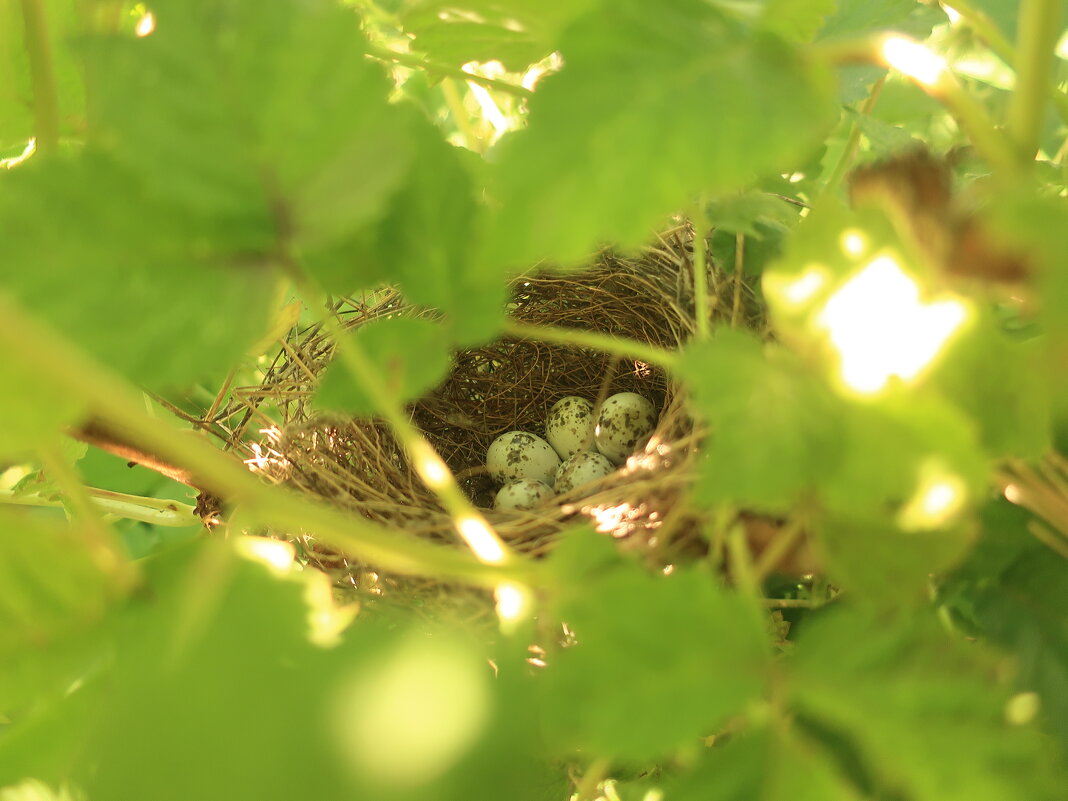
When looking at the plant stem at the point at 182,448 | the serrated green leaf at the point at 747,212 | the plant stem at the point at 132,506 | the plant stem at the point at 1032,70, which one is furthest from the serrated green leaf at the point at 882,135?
the plant stem at the point at 132,506

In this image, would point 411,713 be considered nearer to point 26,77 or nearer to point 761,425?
point 761,425

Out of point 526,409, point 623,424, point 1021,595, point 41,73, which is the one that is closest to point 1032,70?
point 1021,595

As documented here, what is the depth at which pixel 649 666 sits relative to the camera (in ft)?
0.80

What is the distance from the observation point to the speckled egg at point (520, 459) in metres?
0.99

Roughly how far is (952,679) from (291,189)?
28 cm

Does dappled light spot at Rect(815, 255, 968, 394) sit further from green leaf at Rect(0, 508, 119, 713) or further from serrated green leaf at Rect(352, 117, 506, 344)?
green leaf at Rect(0, 508, 119, 713)

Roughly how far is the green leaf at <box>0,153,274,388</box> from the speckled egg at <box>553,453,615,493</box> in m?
0.65

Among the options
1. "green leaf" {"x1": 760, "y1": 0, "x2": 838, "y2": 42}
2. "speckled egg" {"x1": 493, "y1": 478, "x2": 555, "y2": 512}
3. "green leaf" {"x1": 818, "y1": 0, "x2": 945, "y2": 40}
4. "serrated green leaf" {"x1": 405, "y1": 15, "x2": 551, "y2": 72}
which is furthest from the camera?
"speckled egg" {"x1": 493, "y1": 478, "x2": 555, "y2": 512}

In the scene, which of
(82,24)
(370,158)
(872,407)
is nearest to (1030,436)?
(872,407)

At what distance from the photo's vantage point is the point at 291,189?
0.29 m

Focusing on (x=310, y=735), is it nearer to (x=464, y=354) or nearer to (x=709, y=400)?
(x=709, y=400)

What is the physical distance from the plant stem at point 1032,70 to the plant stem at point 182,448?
266mm

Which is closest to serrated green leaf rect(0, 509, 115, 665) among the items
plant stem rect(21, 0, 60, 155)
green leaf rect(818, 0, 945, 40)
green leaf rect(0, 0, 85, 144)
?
plant stem rect(21, 0, 60, 155)

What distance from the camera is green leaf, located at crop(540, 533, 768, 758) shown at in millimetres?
234
